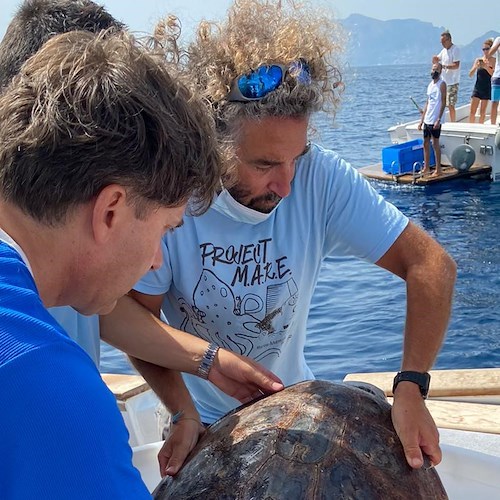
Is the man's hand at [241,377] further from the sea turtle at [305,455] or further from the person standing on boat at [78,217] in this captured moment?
the person standing on boat at [78,217]

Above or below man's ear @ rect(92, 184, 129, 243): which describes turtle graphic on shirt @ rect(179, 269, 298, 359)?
below

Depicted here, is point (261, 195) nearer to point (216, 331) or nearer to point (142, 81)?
point (216, 331)

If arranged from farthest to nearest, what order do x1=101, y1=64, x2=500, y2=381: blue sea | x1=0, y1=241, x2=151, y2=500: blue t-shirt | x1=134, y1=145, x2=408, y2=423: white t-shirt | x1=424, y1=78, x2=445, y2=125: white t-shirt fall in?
1. x1=424, y1=78, x2=445, y2=125: white t-shirt
2. x1=101, y1=64, x2=500, y2=381: blue sea
3. x1=134, y1=145, x2=408, y2=423: white t-shirt
4. x1=0, y1=241, x2=151, y2=500: blue t-shirt

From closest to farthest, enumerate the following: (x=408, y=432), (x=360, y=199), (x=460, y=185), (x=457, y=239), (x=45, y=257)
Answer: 1. (x=45, y=257)
2. (x=408, y=432)
3. (x=360, y=199)
4. (x=457, y=239)
5. (x=460, y=185)

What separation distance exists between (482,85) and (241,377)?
46.8ft

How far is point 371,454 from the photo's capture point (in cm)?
186

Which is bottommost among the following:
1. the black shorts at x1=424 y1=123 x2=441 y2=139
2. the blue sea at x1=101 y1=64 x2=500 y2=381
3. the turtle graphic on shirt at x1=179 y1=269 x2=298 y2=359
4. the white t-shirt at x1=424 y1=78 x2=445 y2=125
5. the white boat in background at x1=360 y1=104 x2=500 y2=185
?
the blue sea at x1=101 y1=64 x2=500 y2=381

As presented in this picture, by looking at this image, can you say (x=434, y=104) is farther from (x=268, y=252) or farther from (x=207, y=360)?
(x=207, y=360)

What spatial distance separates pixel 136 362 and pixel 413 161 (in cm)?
1305

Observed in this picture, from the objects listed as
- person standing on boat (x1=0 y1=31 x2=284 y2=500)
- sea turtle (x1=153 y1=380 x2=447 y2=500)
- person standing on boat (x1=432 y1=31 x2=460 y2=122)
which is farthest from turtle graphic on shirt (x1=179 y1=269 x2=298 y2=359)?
person standing on boat (x1=432 y1=31 x2=460 y2=122)

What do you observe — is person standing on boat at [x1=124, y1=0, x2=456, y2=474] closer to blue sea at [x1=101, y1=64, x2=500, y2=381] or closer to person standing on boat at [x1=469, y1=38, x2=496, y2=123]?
blue sea at [x1=101, y1=64, x2=500, y2=381]

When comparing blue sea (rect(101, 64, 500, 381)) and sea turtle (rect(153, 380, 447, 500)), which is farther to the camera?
blue sea (rect(101, 64, 500, 381))

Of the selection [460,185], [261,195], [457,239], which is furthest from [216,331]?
[460,185]

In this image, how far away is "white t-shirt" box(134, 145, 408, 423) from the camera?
2.38 m
